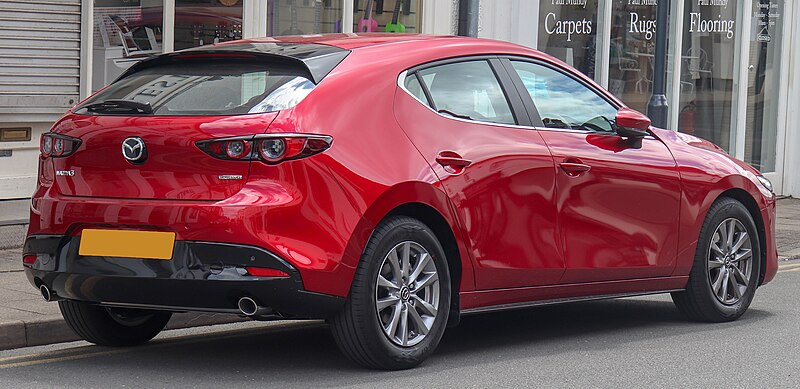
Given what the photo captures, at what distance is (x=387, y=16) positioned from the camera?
14742 millimetres

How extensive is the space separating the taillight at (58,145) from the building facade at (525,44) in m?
5.18

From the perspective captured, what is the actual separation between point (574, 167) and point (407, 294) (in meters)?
1.35

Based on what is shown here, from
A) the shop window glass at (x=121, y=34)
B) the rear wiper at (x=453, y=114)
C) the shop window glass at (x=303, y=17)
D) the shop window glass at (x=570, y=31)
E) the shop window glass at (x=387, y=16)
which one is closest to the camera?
the rear wiper at (x=453, y=114)

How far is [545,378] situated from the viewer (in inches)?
250

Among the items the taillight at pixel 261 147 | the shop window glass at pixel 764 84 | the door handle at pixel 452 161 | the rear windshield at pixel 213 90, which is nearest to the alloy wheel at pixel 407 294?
the door handle at pixel 452 161

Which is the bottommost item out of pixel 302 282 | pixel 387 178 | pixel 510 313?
pixel 510 313

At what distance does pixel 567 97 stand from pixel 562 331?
4.49ft

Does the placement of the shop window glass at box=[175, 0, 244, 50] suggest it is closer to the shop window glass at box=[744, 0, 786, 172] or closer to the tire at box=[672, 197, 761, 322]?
the tire at box=[672, 197, 761, 322]

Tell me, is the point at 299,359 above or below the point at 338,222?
below

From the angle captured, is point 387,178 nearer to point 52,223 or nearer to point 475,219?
point 475,219

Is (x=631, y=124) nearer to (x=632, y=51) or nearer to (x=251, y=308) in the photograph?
(x=251, y=308)

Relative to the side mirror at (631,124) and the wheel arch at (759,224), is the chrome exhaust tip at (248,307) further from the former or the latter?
the wheel arch at (759,224)

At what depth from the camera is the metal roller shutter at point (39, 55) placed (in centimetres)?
1145

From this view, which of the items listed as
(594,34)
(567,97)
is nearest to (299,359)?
(567,97)
